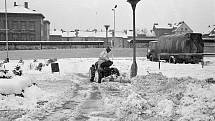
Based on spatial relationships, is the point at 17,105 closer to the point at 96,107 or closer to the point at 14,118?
the point at 14,118

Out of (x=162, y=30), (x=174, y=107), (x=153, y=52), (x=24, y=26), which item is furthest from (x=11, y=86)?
(x=162, y=30)

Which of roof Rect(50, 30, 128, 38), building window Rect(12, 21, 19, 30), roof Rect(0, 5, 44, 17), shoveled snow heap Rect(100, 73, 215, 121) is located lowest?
shoveled snow heap Rect(100, 73, 215, 121)

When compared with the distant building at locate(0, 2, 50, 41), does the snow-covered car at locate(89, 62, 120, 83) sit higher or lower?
lower

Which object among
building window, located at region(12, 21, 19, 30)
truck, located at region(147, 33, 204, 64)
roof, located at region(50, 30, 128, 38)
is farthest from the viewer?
roof, located at region(50, 30, 128, 38)

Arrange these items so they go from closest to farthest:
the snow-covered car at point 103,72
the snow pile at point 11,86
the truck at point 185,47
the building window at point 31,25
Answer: the snow pile at point 11,86 → the snow-covered car at point 103,72 → the truck at point 185,47 → the building window at point 31,25

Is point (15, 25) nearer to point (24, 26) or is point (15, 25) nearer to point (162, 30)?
point (24, 26)

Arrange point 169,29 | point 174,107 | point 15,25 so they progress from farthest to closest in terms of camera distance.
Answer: point 169,29
point 15,25
point 174,107

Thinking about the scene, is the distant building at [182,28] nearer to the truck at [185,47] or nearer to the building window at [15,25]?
the building window at [15,25]

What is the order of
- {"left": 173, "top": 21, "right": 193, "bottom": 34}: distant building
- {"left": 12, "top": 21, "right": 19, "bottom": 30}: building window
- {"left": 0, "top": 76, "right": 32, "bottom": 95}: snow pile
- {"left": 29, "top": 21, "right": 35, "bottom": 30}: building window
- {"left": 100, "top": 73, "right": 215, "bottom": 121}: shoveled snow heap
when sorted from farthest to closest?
{"left": 173, "top": 21, "right": 193, "bottom": 34}: distant building, {"left": 29, "top": 21, "right": 35, "bottom": 30}: building window, {"left": 12, "top": 21, "right": 19, "bottom": 30}: building window, {"left": 0, "top": 76, "right": 32, "bottom": 95}: snow pile, {"left": 100, "top": 73, "right": 215, "bottom": 121}: shoveled snow heap

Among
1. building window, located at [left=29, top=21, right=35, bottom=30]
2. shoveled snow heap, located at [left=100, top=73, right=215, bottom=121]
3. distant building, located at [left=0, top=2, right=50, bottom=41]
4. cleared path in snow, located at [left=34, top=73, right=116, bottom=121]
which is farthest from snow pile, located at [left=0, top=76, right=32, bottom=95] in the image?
building window, located at [left=29, top=21, right=35, bottom=30]

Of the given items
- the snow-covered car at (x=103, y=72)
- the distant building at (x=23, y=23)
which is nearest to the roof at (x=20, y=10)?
the distant building at (x=23, y=23)

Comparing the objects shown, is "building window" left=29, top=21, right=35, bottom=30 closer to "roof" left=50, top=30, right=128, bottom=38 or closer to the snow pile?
"roof" left=50, top=30, right=128, bottom=38

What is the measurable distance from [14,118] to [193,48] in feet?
94.5

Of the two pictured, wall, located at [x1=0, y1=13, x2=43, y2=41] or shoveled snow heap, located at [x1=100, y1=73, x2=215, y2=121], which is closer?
shoveled snow heap, located at [x1=100, y1=73, x2=215, y2=121]
